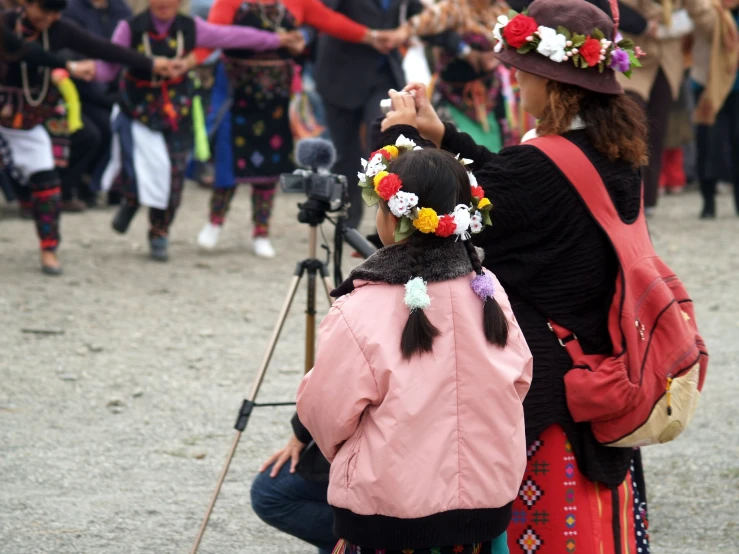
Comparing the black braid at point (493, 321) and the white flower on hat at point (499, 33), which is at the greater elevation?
the white flower on hat at point (499, 33)

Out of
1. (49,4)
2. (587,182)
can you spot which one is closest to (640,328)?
(587,182)

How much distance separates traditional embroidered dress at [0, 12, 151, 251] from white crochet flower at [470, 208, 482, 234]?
5.60 metres

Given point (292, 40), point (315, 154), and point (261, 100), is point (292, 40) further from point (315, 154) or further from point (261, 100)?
point (315, 154)

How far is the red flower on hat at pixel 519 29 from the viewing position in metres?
3.16

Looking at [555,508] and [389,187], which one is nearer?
[389,187]

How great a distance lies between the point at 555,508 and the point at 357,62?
20.6 ft

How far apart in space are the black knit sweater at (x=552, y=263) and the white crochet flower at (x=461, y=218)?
42 cm

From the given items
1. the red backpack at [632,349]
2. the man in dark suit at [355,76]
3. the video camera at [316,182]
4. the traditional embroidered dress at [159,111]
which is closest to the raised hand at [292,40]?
the traditional embroidered dress at [159,111]

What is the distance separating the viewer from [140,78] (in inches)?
326

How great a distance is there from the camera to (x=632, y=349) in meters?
2.99

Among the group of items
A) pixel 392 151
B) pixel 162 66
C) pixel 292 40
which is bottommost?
pixel 162 66

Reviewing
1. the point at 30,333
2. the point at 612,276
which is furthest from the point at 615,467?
the point at 30,333

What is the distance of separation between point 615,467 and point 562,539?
0.24m

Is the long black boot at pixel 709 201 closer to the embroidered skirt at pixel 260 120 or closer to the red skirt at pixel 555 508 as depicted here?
the embroidered skirt at pixel 260 120
